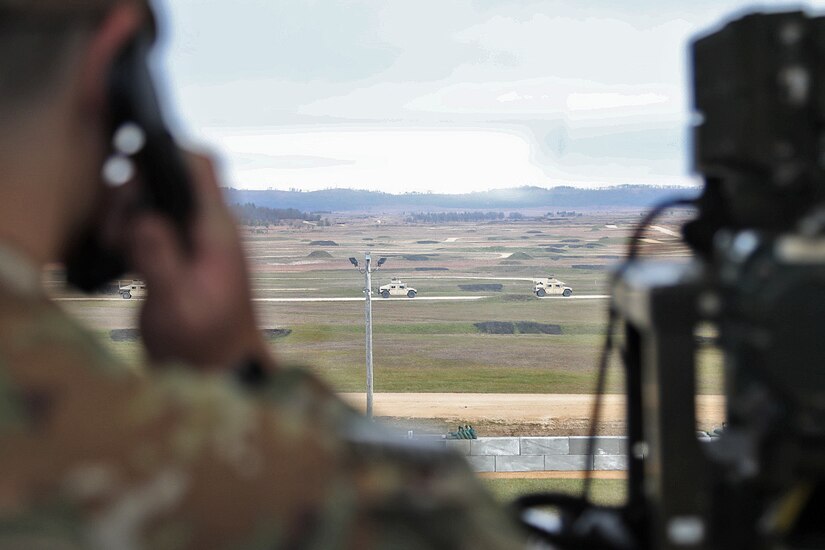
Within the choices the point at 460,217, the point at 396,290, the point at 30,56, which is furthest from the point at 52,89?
the point at 460,217

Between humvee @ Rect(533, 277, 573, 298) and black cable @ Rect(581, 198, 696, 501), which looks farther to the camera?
humvee @ Rect(533, 277, 573, 298)

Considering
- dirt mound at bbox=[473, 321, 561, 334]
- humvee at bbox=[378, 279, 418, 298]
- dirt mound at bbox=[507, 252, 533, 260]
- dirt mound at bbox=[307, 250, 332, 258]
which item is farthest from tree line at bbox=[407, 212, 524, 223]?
dirt mound at bbox=[473, 321, 561, 334]

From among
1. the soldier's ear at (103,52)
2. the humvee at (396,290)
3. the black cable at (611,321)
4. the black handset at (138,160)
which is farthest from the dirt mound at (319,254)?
the soldier's ear at (103,52)

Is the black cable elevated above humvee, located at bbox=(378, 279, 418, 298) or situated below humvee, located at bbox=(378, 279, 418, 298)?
above

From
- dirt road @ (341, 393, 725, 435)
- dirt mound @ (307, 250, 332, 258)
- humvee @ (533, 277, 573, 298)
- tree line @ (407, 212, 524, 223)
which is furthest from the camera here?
tree line @ (407, 212, 524, 223)

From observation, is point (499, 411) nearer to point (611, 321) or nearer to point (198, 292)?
point (611, 321)

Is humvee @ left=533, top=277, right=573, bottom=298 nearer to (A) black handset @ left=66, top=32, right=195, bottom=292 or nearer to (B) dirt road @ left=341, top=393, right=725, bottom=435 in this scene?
(B) dirt road @ left=341, top=393, right=725, bottom=435
